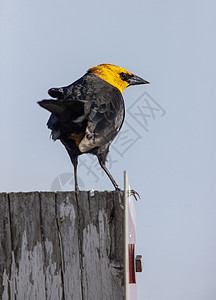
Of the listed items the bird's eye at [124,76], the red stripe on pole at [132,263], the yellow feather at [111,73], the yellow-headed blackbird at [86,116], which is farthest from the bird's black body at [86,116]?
the red stripe on pole at [132,263]

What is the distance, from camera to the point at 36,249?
2.66 metres

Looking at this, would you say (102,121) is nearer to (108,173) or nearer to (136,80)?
(108,173)

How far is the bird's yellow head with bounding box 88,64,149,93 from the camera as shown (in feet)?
19.1

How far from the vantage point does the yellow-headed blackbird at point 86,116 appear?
4.15 metres

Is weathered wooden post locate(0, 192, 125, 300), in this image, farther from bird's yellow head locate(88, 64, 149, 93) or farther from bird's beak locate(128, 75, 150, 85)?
bird's beak locate(128, 75, 150, 85)

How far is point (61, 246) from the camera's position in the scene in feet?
8.66

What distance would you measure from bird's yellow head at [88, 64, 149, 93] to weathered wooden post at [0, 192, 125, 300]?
3.25 metres

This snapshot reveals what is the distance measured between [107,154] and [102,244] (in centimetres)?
246

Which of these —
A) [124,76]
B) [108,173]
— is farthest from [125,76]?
[108,173]

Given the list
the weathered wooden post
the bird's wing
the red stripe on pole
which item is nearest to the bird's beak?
the bird's wing

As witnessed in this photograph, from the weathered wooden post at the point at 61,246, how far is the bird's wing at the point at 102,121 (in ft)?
5.02

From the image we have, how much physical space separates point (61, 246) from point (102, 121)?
1.90 m

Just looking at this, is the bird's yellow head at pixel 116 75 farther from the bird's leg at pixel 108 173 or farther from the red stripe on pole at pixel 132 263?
the red stripe on pole at pixel 132 263

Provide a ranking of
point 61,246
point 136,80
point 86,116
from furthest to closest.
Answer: point 136,80 → point 86,116 → point 61,246
